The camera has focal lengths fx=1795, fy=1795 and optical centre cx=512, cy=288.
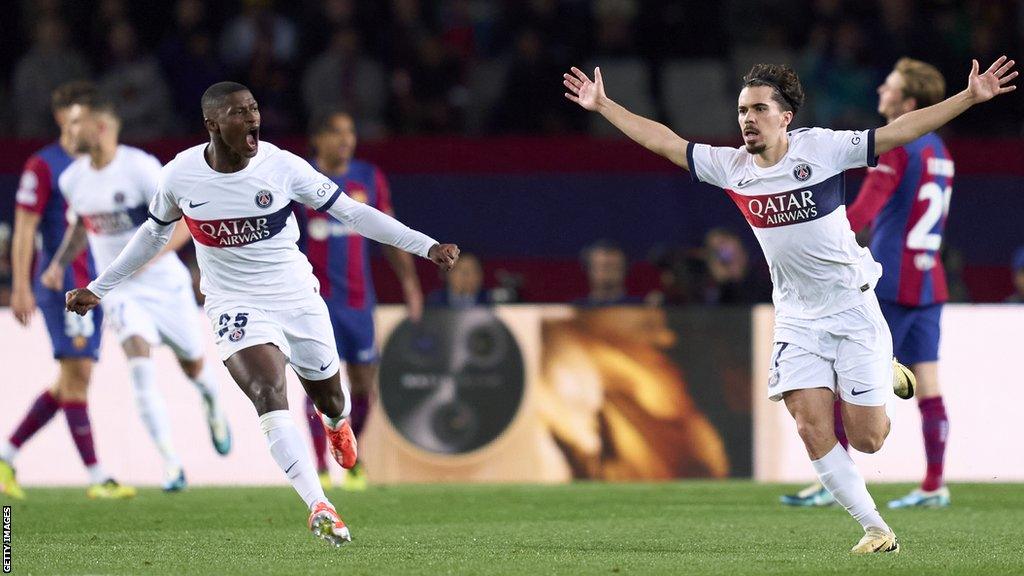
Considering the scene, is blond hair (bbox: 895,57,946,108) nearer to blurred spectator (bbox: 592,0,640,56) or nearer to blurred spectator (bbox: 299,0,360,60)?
blurred spectator (bbox: 592,0,640,56)

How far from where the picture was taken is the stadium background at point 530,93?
51.6ft

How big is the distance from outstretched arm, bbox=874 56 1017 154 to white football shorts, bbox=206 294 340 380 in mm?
2708

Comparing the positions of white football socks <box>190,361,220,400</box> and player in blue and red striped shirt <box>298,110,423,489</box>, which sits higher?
player in blue and red striped shirt <box>298,110,423,489</box>

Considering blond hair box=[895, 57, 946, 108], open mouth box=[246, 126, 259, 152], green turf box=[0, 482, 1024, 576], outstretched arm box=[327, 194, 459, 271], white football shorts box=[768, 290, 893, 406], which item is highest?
blond hair box=[895, 57, 946, 108]

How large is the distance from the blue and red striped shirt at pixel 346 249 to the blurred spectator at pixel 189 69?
4876mm

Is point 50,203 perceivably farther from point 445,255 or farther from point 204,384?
point 445,255

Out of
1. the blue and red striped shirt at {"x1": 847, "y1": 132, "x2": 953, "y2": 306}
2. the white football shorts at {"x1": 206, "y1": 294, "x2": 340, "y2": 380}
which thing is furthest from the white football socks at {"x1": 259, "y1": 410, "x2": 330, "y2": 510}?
the blue and red striped shirt at {"x1": 847, "y1": 132, "x2": 953, "y2": 306}

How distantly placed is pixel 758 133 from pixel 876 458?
5403 mm

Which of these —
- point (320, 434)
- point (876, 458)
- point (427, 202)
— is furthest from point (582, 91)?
point (427, 202)

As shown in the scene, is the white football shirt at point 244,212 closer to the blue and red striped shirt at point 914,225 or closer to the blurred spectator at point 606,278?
the blue and red striped shirt at point 914,225

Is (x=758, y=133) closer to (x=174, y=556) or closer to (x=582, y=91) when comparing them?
(x=582, y=91)

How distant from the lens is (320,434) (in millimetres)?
11789

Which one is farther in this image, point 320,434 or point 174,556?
point 320,434

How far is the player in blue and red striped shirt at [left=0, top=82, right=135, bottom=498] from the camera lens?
1087 cm
